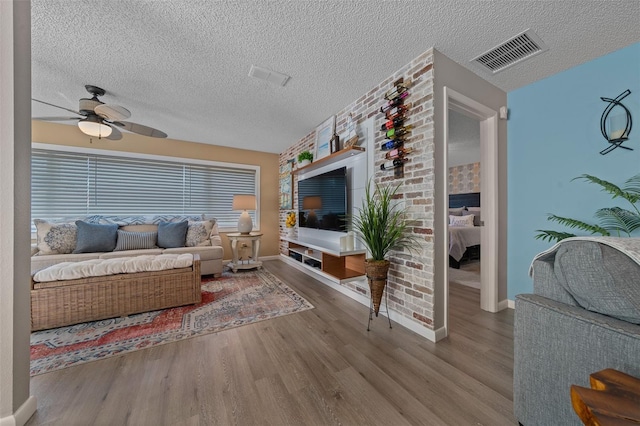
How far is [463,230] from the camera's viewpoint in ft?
14.4

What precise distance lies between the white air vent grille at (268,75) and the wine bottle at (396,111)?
3.61 ft

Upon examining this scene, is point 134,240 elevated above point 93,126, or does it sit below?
below

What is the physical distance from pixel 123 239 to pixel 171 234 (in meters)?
0.62

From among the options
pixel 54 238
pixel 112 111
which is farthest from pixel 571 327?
pixel 54 238

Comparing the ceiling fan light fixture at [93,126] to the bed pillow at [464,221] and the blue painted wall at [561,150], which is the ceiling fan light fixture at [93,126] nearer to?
the blue painted wall at [561,150]

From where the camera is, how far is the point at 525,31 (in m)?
1.65

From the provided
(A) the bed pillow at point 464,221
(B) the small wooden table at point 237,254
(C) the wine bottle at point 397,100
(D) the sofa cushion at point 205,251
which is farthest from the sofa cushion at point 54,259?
(A) the bed pillow at point 464,221

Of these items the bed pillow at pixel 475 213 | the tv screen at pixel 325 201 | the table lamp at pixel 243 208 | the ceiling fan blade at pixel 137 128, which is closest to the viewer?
the ceiling fan blade at pixel 137 128

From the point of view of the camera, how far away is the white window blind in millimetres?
3477

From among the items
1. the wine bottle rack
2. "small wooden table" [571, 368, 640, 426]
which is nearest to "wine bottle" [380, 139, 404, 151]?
the wine bottle rack

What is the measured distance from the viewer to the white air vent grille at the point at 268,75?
2.14m

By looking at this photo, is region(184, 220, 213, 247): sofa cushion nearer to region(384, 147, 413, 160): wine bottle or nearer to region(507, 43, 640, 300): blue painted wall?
region(384, 147, 413, 160): wine bottle

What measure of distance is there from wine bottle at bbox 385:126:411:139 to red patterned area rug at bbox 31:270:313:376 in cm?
196

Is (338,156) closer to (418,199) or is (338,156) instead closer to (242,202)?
(418,199)
